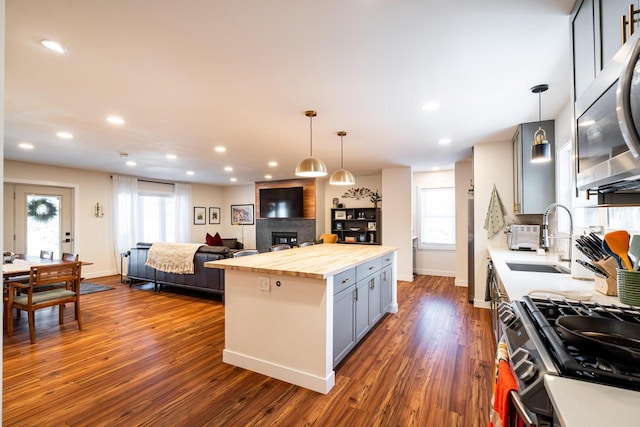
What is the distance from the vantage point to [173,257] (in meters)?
5.20

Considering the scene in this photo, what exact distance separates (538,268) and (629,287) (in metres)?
1.32

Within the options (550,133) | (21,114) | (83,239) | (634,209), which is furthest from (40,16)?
(83,239)

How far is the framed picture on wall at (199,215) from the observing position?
932 centimetres

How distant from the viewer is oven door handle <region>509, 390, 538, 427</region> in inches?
31.5

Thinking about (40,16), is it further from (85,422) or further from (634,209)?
(634,209)

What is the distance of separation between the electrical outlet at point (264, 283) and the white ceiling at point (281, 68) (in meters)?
1.66

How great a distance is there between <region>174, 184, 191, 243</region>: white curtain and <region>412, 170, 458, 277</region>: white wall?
6567mm

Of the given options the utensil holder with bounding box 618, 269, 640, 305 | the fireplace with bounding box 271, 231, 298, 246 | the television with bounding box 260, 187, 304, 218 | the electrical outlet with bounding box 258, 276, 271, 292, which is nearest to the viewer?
the utensil holder with bounding box 618, 269, 640, 305

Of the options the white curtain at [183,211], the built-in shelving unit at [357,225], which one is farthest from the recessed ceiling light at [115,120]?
the white curtain at [183,211]

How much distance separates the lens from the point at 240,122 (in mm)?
3463

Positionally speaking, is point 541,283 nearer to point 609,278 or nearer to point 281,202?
point 609,278

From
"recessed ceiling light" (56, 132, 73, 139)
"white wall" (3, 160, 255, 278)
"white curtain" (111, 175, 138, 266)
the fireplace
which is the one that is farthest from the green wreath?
the fireplace

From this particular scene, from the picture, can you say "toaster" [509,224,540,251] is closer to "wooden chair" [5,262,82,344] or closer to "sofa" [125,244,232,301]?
"sofa" [125,244,232,301]

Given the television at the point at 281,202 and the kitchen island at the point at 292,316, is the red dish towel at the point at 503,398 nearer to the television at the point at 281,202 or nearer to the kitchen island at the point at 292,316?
the kitchen island at the point at 292,316
